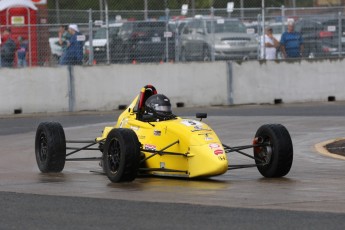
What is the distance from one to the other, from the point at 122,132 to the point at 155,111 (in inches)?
41.4

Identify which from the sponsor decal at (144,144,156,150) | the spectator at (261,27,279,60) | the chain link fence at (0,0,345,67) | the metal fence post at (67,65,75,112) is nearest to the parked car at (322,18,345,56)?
the chain link fence at (0,0,345,67)

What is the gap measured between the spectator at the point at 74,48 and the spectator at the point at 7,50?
1298mm

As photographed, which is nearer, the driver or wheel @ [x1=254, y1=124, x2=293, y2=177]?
wheel @ [x1=254, y1=124, x2=293, y2=177]

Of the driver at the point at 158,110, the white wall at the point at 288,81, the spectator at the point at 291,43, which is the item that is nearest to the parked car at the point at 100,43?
the white wall at the point at 288,81

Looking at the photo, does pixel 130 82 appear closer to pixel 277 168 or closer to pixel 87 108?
pixel 87 108

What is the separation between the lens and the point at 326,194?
1294 centimetres

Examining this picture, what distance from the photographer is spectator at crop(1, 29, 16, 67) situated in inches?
1121

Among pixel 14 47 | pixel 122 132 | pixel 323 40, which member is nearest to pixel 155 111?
pixel 122 132

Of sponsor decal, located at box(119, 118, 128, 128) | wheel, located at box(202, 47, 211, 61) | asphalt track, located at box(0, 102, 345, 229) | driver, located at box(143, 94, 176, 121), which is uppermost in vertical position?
wheel, located at box(202, 47, 211, 61)

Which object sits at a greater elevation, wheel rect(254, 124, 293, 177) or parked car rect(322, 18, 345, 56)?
parked car rect(322, 18, 345, 56)

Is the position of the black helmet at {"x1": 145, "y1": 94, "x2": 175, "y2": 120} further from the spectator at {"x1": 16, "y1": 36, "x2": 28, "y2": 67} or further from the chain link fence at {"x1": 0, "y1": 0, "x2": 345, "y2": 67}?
the spectator at {"x1": 16, "y1": 36, "x2": 28, "y2": 67}

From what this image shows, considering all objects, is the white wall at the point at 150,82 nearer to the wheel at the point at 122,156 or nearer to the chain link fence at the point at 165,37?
the chain link fence at the point at 165,37

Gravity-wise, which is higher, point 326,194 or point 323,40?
point 323,40

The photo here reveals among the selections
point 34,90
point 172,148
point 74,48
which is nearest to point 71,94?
point 34,90
